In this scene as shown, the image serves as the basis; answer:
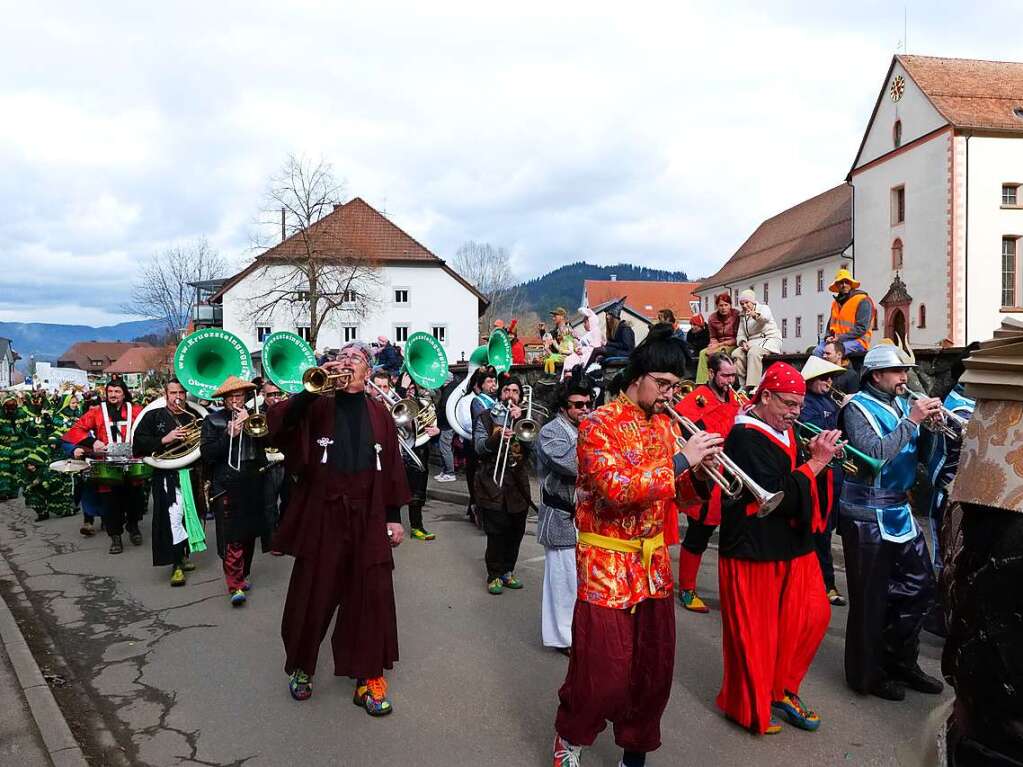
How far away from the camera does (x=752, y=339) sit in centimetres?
1046

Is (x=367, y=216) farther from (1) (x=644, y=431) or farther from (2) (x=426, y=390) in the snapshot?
(1) (x=644, y=431)

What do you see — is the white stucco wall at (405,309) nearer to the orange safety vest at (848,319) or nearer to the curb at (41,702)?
the orange safety vest at (848,319)

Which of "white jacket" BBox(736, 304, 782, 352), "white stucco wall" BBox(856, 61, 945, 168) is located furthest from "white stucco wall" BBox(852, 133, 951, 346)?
"white jacket" BBox(736, 304, 782, 352)

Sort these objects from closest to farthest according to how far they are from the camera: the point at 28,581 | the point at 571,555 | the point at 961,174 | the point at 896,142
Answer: the point at 571,555 → the point at 28,581 → the point at 961,174 → the point at 896,142

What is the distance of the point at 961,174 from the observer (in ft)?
105

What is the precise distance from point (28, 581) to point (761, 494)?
751 centimetres

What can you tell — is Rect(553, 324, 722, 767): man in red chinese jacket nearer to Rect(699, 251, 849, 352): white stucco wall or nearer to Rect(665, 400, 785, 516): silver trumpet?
Rect(665, 400, 785, 516): silver trumpet

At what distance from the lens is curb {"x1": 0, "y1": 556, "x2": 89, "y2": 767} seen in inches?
157

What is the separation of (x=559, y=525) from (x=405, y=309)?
43.0 meters

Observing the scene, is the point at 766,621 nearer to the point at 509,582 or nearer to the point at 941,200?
the point at 509,582

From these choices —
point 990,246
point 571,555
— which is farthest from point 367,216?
point 571,555

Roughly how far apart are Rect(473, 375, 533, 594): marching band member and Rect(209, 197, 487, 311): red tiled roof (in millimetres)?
36044

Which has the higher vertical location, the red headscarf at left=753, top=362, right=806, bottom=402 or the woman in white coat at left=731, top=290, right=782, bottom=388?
the woman in white coat at left=731, top=290, right=782, bottom=388

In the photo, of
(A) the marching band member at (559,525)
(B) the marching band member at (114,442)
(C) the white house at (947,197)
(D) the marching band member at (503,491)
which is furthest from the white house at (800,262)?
(A) the marching band member at (559,525)
